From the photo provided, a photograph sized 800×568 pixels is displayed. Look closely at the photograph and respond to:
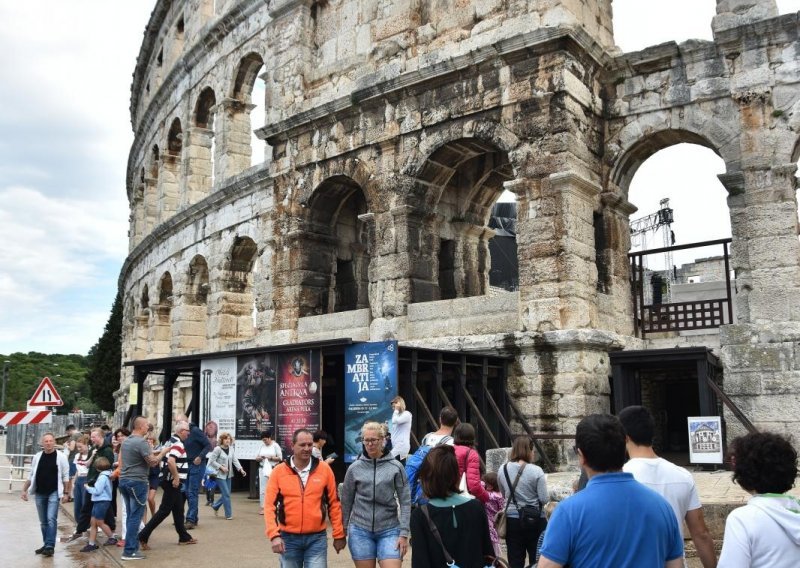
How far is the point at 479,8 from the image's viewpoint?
1370 cm

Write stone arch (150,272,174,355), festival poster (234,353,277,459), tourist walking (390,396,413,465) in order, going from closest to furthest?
tourist walking (390,396,413,465) < festival poster (234,353,277,459) < stone arch (150,272,174,355)

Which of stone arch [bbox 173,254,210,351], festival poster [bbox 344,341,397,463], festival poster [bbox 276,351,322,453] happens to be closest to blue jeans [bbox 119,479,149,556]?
festival poster [bbox 344,341,397,463]

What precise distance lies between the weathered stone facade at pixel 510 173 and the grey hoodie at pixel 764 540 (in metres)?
8.70

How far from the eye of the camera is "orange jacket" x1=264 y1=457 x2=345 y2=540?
5.17 metres

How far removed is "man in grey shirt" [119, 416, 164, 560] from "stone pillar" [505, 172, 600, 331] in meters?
6.12

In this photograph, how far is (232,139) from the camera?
20266mm

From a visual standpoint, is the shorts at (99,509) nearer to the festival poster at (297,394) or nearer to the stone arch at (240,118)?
the festival poster at (297,394)

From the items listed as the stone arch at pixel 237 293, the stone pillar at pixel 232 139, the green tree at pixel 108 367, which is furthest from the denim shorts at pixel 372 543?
the green tree at pixel 108 367

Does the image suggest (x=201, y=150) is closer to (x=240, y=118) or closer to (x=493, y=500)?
(x=240, y=118)

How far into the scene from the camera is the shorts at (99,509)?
29.3ft

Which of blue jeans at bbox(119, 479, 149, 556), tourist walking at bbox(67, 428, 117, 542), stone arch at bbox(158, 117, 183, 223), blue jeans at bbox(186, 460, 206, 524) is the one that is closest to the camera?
blue jeans at bbox(119, 479, 149, 556)

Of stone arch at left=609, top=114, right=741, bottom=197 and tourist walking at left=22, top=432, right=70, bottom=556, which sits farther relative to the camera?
stone arch at left=609, top=114, right=741, bottom=197

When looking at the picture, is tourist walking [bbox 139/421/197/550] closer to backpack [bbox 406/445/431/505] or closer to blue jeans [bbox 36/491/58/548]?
blue jeans [bbox 36/491/58/548]

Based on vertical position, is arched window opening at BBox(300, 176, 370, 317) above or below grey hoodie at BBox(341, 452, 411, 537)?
above
